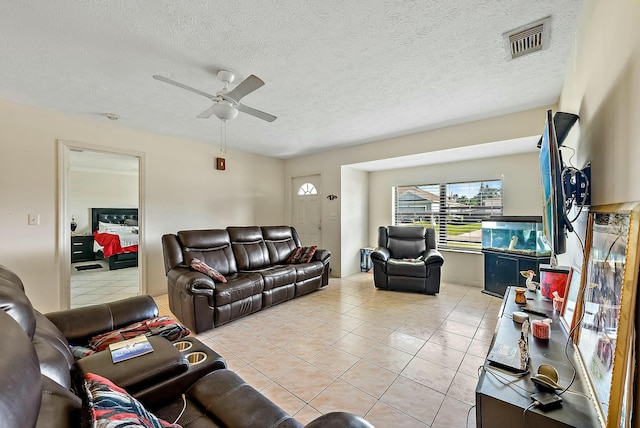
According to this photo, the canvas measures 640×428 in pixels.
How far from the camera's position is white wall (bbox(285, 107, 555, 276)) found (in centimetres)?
321

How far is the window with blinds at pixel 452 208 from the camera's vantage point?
4.30 meters

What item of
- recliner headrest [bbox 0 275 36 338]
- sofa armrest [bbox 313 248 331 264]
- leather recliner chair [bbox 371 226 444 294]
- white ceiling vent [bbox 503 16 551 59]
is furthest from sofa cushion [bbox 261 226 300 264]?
white ceiling vent [bbox 503 16 551 59]

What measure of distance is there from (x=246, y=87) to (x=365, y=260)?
417 cm

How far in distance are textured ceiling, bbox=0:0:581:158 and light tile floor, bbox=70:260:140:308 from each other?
2.62m

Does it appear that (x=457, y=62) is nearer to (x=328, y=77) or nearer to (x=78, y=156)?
(x=328, y=77)

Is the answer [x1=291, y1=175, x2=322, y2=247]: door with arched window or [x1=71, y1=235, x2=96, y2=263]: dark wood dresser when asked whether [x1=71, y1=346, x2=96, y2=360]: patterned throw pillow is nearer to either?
[x1=291, y1=175, x2=322, y2=247]: door with arched window

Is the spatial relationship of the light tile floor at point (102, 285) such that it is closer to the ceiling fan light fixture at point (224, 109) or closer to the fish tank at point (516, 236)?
the ceiling fan light fixture at point (224, 109)

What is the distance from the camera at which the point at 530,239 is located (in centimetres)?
367

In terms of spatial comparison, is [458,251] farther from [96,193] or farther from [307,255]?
[96,193]

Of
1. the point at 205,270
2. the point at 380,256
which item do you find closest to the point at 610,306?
the point at 205,270

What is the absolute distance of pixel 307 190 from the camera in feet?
18.8

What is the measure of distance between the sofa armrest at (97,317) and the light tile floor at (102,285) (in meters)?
2.60

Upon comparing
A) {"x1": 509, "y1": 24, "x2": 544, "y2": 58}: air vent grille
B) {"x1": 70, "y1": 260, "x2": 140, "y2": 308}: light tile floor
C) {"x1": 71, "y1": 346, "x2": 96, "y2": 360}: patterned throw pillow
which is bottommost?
{"x1": 70, "y1": 260, "x2": 140, "y2": 308}: light tile floor

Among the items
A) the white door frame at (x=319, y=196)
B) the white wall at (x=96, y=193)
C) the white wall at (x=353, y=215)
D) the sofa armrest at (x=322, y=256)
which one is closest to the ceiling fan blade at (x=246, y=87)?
the sofa armrest at (x=322, y=256)
